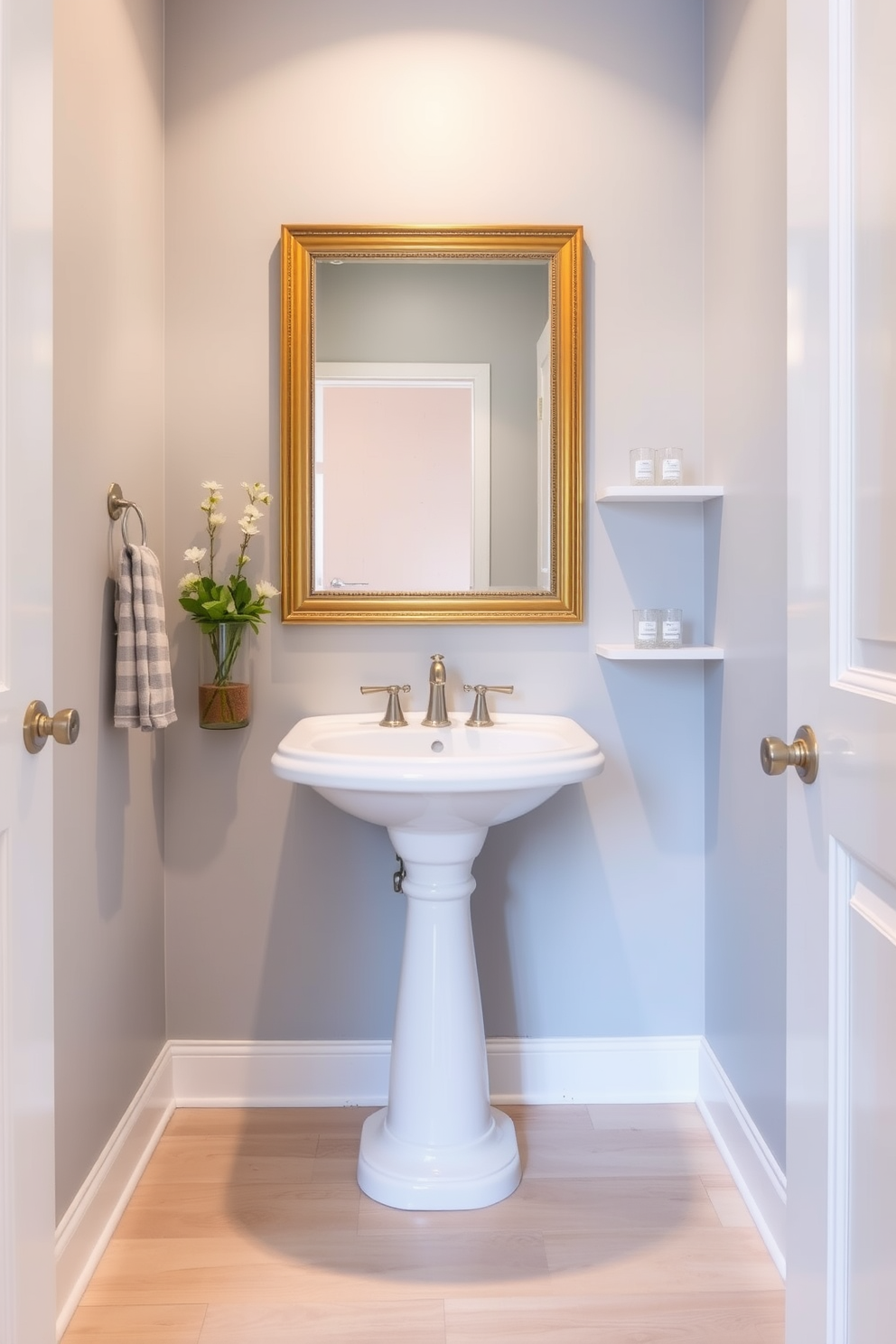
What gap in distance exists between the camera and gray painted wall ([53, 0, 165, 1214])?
5.14 feet

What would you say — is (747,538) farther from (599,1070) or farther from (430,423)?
(599,1070)

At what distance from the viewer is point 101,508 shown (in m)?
1.76

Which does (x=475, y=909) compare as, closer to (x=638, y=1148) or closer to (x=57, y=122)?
(x=638, y=1148)

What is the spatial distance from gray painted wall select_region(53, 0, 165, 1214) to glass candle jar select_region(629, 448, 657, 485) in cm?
99

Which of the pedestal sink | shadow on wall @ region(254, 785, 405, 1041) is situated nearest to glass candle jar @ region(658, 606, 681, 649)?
the pedestal sink

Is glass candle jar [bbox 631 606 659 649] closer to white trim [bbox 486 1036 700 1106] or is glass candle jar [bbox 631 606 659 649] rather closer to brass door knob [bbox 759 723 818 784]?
white trim [bbox 486 1036 700 1106]

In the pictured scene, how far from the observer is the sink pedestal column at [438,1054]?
184cm

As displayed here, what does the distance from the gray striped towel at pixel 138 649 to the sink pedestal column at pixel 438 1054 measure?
496 millimetres

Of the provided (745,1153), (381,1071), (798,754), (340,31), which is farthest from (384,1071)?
(340,31)

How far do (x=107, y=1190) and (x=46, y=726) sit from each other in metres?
1.08

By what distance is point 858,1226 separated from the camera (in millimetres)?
902

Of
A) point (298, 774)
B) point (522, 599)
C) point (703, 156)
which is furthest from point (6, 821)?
point (703, 156)

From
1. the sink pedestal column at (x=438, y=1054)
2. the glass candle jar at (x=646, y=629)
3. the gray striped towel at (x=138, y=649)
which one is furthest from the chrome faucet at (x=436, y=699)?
the gray striped towel at (x=138, y=649)

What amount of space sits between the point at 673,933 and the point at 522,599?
2.65ft
